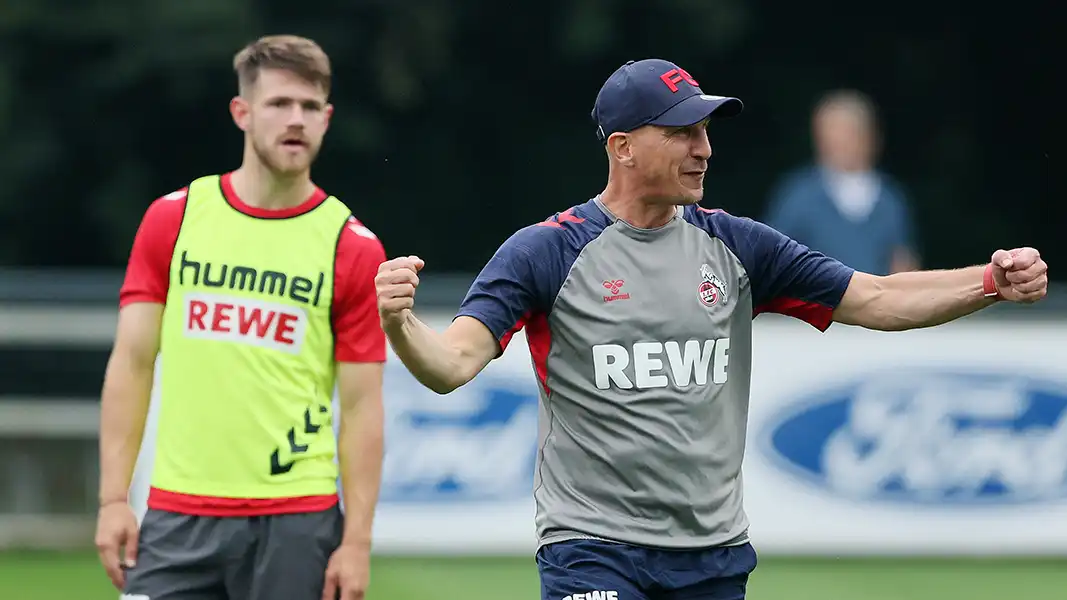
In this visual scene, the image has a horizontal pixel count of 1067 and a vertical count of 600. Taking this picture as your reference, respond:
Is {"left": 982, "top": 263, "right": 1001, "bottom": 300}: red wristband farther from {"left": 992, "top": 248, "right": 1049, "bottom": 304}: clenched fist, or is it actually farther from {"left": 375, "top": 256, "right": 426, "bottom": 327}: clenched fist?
{"left": 375, "top": 256, "right": 426, "bottom": 327}: clenched fist

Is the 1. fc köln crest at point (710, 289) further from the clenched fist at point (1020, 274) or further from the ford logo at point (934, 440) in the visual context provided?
the ford logo at point (934, 440)

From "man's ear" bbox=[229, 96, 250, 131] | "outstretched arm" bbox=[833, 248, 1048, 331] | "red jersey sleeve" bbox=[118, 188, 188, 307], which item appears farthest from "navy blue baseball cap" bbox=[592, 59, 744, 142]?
"red jersey sleeve" bbox=[118, 188, 188, 307]

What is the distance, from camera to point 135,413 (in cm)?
511

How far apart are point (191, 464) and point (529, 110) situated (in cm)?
1026

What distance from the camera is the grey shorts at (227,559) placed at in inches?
195

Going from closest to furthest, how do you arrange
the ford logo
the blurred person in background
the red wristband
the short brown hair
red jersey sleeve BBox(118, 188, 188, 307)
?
the red wristband < red jersey sleeve BBox(118, 188, 188, 307) < the short brown hair < the ford logo < the blurred person in background

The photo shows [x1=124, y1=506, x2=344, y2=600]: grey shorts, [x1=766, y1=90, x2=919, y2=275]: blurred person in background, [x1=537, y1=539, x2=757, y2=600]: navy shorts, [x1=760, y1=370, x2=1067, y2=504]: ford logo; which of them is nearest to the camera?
[x1=537, y1=539, x2=757, y2=600]: navy shorts

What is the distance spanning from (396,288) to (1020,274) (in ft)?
5.15

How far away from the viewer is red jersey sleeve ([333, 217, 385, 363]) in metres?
5.12

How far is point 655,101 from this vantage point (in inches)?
188

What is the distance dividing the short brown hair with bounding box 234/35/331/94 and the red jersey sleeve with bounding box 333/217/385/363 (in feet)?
1.61

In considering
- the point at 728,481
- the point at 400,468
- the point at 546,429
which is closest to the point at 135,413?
the point at 546,429

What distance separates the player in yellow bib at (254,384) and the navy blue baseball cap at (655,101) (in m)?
0.80

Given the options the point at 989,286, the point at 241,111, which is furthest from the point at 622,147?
the point at 241,111
